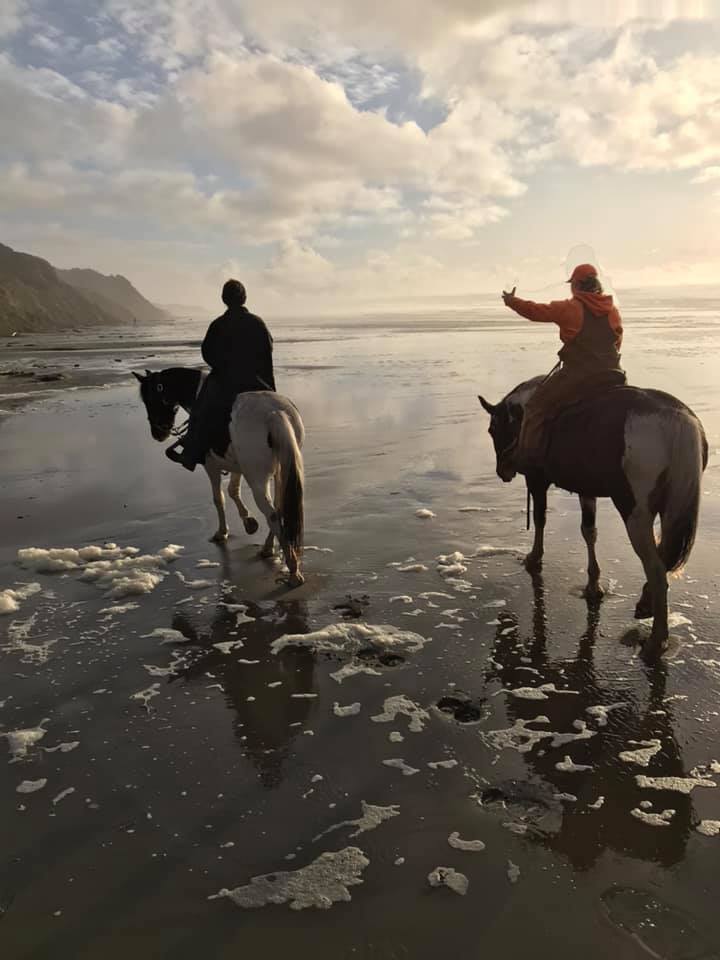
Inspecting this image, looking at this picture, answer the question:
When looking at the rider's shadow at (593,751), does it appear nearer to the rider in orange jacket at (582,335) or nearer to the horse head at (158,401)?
the rider in orange jacket at (582,335)

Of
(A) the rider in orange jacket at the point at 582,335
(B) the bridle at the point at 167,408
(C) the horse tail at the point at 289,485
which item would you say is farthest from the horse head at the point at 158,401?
(A) the rider in orange jacket at the point at 582,335

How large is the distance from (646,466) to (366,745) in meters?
3.02

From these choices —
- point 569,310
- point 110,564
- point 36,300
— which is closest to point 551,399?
point 569,310

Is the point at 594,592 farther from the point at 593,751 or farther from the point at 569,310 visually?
the point at 569,310

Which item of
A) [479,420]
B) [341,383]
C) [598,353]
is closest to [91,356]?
[341,383]

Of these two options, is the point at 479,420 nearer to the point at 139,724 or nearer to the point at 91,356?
the point at 139,724

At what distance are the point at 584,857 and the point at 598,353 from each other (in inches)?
160

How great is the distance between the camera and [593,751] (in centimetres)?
360

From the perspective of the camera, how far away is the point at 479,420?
45.7 feet

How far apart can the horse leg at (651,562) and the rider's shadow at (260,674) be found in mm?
2759

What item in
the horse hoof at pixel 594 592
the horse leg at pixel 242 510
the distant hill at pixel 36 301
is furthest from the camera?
the distant hill at pixel 36 301

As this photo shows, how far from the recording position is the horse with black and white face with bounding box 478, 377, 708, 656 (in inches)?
180

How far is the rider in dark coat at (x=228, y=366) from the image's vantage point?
23.7 feet

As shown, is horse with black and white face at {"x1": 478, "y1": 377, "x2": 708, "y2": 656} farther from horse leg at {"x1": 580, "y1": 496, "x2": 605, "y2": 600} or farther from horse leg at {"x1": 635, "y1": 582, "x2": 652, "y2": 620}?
horse leg at {"x1": 580, "y1": 496, "x2": 605, "y2": 600}
